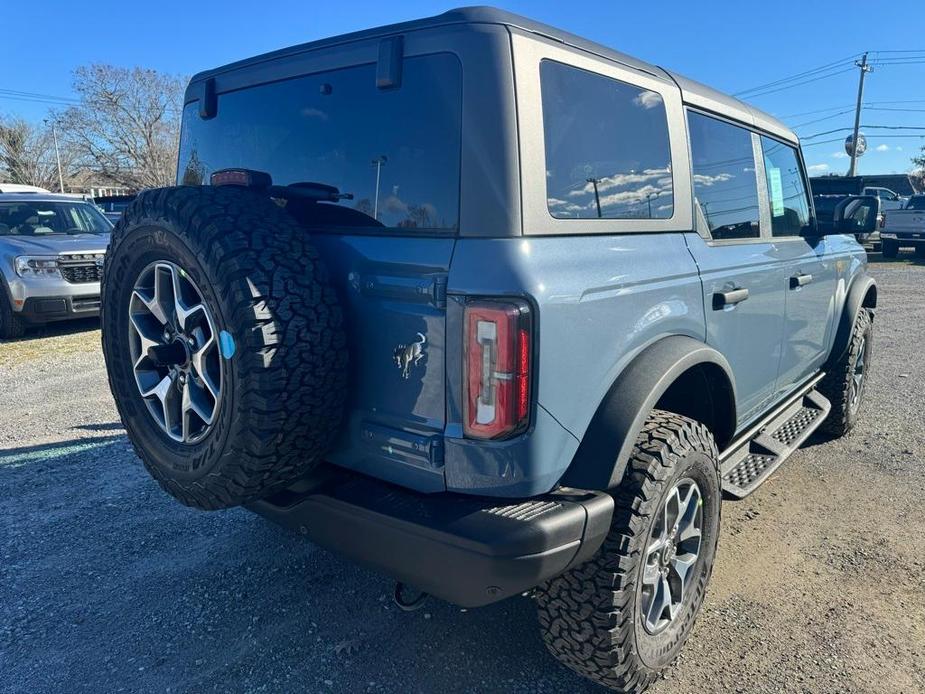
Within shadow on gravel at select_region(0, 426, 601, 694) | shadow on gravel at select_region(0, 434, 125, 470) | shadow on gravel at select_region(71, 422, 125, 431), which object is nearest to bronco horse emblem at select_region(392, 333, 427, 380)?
shadow on gravel at select_region(0, 426, 601, 694)

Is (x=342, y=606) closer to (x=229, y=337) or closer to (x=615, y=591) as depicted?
(x=615, y=591)

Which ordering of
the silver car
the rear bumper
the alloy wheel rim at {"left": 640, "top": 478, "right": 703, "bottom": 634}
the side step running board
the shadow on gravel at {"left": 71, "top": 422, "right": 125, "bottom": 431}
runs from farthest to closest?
the rear bumper, the silver car, the shadow on gravel at {"left": 71, "top": 422, "right": 125, "bottom": 431}, the side step running board, the alloy wheel rim at {"left": 640, "top": 478, "right": 703, "bottom": 634}

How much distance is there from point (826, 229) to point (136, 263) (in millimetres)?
3869

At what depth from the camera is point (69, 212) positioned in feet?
30.6

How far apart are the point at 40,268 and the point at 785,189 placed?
27.2ft

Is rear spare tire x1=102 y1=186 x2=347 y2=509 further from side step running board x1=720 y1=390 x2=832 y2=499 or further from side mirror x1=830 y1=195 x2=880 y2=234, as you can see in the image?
side mirror x1=830 y1=195 x2=880 y2=234

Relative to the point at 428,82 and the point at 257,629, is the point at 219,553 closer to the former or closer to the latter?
the point at 257,629

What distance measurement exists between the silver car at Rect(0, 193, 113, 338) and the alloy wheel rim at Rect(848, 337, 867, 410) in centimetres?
835

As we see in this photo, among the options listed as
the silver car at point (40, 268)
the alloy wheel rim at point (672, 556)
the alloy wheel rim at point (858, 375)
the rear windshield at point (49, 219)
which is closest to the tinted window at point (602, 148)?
the alloy wheel rim at point (672, 556)

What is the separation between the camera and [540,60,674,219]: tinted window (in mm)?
1982

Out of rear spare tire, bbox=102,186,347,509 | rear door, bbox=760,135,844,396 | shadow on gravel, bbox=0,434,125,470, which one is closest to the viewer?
rear spare tire, bbox=102,186,347,509

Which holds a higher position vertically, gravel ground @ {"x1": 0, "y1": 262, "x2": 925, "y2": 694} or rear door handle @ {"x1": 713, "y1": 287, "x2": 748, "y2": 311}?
rear door handle @ {"x1": 713, "y1": 287, "x2": 748, "y2": 311}

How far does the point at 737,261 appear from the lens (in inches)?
111

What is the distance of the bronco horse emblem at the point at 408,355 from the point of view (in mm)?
1930
